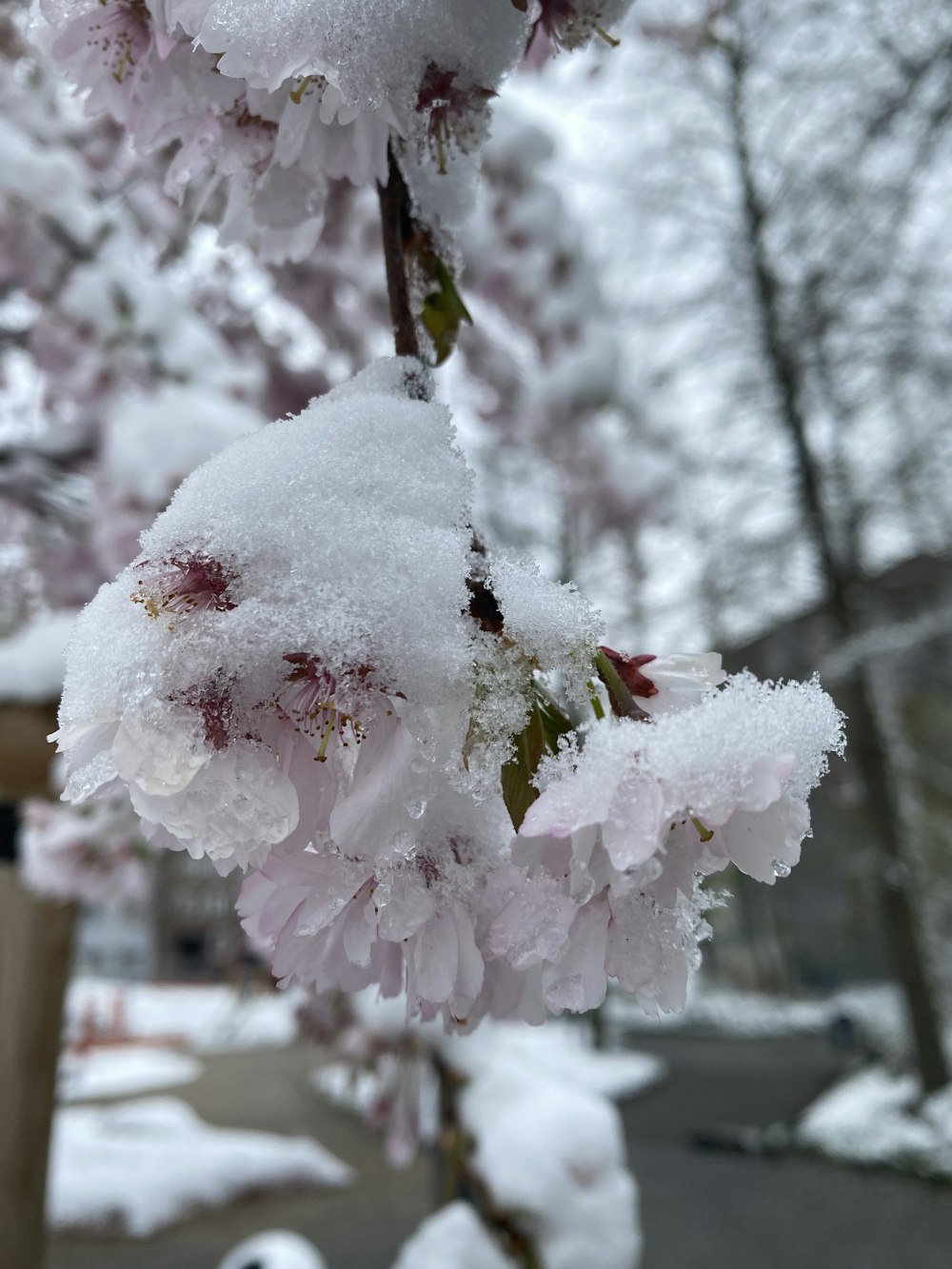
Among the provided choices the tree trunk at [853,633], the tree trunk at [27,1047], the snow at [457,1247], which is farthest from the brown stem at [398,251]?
the tree trunk at [853,633]

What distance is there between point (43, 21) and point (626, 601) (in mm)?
6676

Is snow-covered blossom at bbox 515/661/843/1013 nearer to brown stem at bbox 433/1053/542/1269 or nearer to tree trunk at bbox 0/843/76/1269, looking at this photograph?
brown stem at bbox 433/1053/542/1269

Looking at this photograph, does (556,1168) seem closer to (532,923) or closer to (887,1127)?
Result: (532,923)

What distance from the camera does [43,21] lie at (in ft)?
1.98

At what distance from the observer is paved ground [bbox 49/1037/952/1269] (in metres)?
4.45

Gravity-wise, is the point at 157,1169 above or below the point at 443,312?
below

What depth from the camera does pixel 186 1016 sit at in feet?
51.2

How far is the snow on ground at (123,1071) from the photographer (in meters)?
8.73

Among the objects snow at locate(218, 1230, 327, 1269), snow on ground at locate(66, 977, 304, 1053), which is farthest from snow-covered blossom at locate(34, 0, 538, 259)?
snow on ground at locate(66, 977, 304, 1053)

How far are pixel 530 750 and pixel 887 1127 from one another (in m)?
7.23

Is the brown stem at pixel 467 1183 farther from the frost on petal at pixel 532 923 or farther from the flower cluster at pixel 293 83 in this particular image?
the flower cluster at pixel 293 83

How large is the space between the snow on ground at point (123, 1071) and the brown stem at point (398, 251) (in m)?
9.20

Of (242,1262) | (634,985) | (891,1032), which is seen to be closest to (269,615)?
(634,985)

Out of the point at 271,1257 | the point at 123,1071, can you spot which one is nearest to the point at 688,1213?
the point at 271,1257
